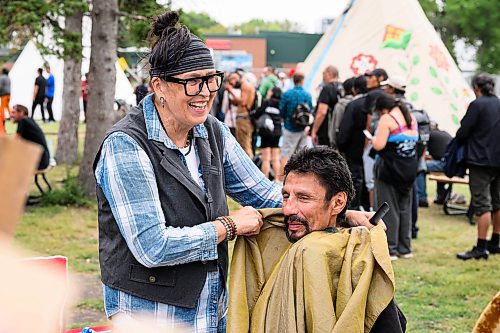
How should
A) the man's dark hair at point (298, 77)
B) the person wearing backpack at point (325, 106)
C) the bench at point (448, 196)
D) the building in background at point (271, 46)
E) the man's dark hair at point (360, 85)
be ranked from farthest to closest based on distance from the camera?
the building in background at point (271, 46) → the man's dark hair at point (298, 77) → the bench at point (448, 196) → the person wearing backpack at point (325, 106) → the man's dark hair at point (360, 85)

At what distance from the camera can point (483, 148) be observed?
309 inches

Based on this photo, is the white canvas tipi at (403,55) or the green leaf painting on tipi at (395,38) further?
the green leaf painting on tipi at (395,38)

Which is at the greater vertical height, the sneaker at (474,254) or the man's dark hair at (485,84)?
the man's dark hair at (485,84)

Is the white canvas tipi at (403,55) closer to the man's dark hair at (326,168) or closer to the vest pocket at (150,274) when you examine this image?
the man's dark hair at (326,168)

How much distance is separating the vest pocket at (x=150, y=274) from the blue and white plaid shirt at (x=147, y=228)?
0.23 feet

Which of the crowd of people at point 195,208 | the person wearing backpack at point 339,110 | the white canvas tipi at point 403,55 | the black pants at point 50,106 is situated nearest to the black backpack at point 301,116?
the person wearing backpack at point 339,110

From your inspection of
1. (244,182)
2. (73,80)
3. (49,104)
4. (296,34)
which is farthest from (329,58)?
(296,34)

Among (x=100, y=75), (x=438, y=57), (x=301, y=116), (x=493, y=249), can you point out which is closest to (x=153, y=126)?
(x=493, y=249)

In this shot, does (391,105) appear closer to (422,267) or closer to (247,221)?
(422,267)

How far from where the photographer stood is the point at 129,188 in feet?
8.01

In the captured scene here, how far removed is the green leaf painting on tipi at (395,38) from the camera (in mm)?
16203

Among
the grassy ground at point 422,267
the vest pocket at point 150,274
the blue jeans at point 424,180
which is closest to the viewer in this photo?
the vest pocket at point 150,274

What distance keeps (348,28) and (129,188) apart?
1512cm

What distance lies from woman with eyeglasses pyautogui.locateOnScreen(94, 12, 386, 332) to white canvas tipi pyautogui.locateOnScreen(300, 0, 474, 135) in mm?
13423
